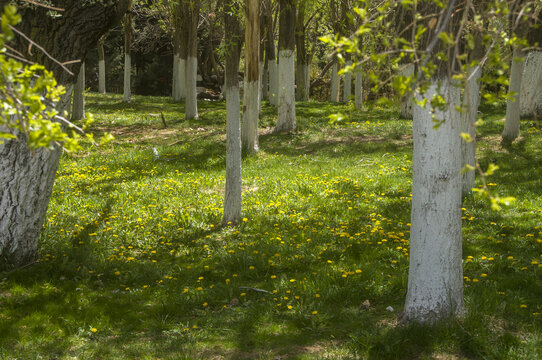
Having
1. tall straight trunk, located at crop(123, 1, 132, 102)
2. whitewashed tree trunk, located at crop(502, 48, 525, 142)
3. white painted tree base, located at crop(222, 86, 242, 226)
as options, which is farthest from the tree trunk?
whitewashed tree trunk, located at crop(502, 48, 525, 142)

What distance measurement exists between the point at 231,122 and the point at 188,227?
1888 mm

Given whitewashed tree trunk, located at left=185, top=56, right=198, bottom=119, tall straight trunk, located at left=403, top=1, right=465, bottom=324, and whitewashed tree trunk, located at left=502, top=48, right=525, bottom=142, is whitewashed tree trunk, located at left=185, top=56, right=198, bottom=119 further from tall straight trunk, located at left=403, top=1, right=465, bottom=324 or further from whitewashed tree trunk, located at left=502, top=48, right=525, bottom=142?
tall straight trunk, located at left=403, top=1, right=465, bottom=324

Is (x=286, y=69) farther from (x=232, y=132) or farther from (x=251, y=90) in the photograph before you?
(x=232, y=132)

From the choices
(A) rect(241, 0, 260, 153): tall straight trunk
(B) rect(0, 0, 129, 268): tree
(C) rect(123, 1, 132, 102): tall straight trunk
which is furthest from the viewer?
(C) rect(123, 1, 132, 102): tall straight trunk

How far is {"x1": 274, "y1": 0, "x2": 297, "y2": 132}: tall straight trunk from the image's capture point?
596 inches

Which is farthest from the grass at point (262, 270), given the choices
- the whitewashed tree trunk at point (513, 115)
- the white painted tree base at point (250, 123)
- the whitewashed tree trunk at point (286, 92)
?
the whitewashed tree trunk at point (286, 92)

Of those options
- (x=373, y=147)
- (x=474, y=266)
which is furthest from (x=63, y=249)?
(x=373, y=147)

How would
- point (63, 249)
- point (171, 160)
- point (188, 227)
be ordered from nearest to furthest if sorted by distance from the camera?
point (63, 249)
point (188, 227)
point (171, 160)

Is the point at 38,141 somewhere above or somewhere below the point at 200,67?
below

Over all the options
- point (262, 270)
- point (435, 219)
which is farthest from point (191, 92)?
point (435, 219)

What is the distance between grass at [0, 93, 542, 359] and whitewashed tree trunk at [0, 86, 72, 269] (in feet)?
0.96

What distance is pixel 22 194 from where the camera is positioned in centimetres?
575

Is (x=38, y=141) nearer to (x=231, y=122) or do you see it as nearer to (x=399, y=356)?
(x=399, y=356)

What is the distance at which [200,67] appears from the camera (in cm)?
3388
